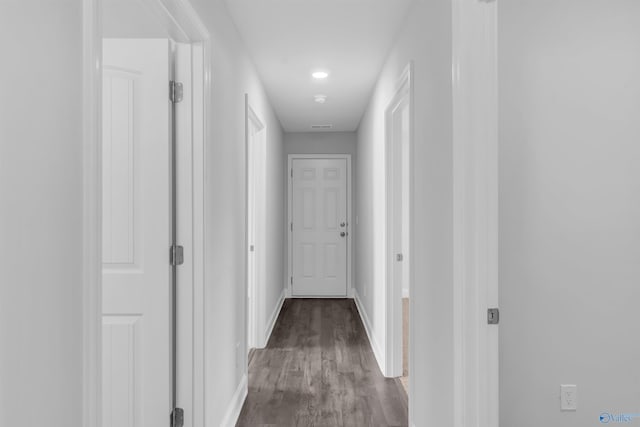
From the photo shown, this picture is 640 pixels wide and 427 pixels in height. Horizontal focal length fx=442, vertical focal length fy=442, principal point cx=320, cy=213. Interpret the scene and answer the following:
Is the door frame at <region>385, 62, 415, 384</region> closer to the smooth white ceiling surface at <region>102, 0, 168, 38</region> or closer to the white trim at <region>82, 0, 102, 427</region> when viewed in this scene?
the smooth white ceiling surface at <region>102, 0, 168, 38</region>

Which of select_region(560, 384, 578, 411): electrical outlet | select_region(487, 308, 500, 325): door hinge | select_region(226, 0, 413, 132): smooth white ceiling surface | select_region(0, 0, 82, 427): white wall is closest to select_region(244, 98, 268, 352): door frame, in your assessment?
select_region(226, 0, 413, 132): smooth white ceiling surface

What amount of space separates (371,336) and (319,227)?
2.45 metres

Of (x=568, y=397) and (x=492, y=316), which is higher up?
(x=492, y=316)

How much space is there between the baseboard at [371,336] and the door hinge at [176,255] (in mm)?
2128

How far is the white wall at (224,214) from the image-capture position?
7.07 feet

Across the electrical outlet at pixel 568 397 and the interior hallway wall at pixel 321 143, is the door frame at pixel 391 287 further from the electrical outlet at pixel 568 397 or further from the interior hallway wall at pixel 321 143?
the interior hallway wall at pixel 321 143

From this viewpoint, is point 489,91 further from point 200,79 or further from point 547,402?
point 547,402

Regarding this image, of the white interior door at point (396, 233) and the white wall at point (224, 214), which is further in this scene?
the white interior door at point (396, 233)

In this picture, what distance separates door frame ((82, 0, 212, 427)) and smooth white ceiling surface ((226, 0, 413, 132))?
2.59ft

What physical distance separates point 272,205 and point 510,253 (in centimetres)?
341

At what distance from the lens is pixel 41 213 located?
0.89m

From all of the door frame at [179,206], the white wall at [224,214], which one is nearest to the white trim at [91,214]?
the door frame at [179,206]

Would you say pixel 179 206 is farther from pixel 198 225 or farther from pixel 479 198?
pixel 479 198

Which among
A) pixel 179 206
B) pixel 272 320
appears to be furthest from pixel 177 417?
pixel 272 320
